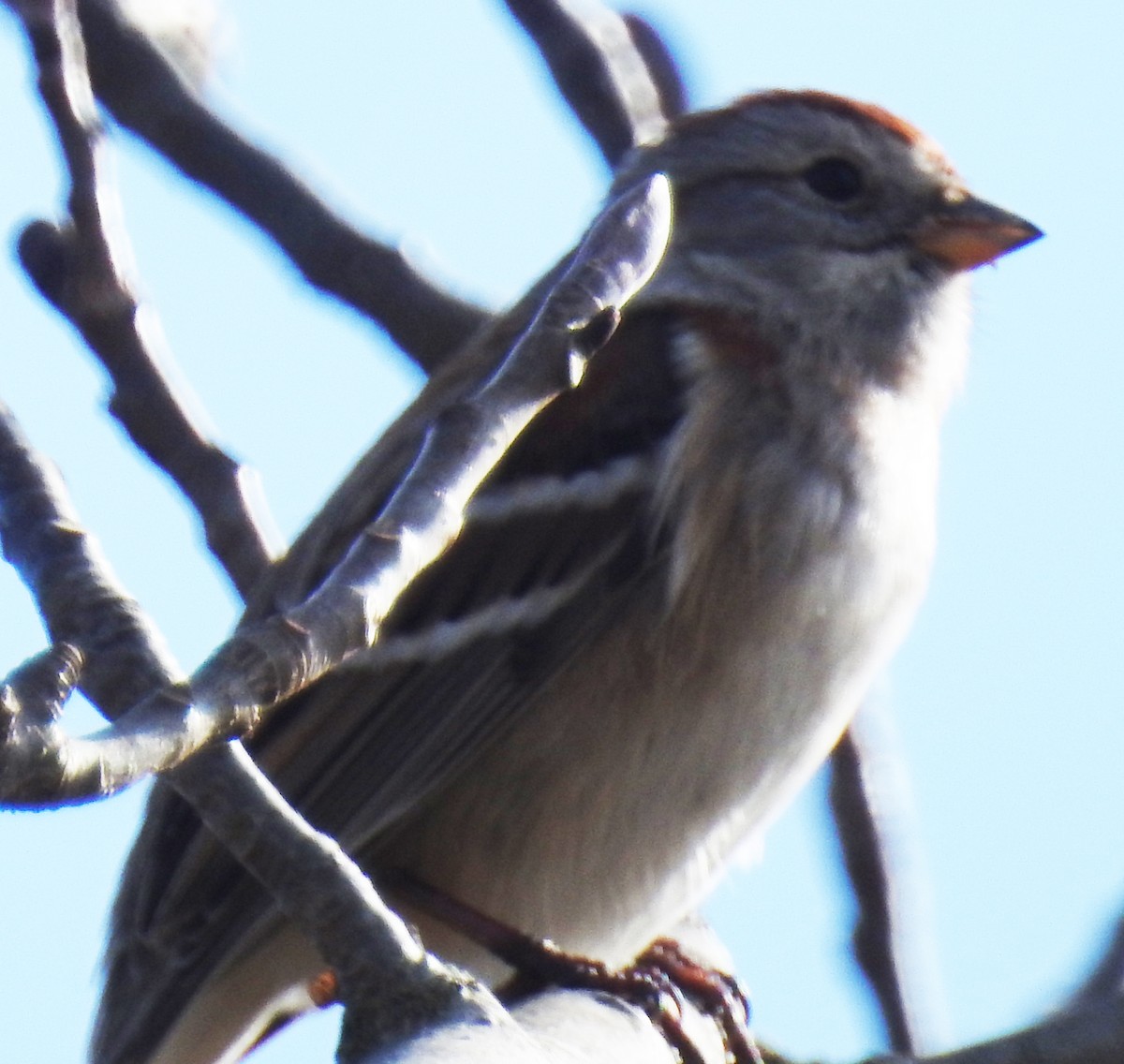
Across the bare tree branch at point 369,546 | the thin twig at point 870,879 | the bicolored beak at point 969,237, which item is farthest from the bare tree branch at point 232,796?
the bicolored beak at point 969,237

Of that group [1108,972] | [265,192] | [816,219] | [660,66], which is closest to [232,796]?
[1108,972]

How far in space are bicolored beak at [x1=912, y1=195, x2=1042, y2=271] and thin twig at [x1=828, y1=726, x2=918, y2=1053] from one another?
101 cm

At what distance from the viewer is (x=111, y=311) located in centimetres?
273

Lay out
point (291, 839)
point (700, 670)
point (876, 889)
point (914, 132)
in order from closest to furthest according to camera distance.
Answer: point (291, 839)
point (700, 670)
point (876, 889)
point (914, 132)

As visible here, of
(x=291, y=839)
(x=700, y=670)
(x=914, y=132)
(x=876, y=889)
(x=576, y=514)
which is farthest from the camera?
(x=914, y=132)

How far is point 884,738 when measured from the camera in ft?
13.9

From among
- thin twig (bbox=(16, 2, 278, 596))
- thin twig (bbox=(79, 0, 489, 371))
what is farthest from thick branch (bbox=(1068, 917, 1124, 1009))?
thin twig (bbox=(79, 0, 489, 371))

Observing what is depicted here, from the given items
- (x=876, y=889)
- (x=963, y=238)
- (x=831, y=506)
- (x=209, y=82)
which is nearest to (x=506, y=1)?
(x=209, y=82)

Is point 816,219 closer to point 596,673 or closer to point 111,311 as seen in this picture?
point 596,673

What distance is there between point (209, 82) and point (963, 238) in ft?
5.49

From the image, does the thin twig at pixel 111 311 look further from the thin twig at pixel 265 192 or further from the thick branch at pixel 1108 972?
the thick branch at pixel 1108 972

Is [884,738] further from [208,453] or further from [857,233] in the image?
[208,453]

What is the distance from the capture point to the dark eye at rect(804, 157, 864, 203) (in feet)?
14.2

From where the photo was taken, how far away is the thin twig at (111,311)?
7.62ft
